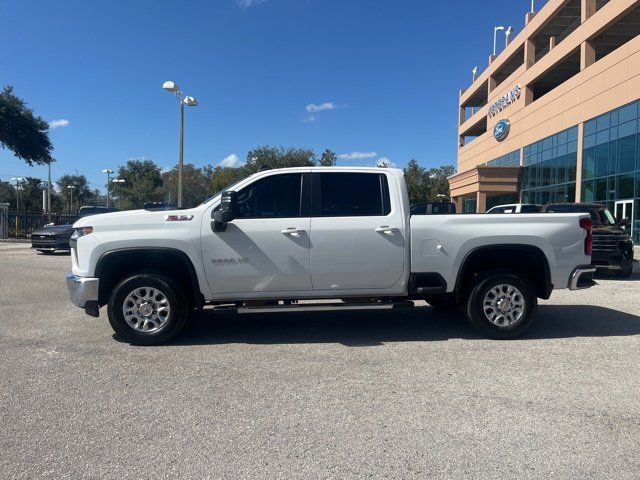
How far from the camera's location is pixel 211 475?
306 centimetres

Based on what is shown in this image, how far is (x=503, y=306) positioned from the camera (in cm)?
616

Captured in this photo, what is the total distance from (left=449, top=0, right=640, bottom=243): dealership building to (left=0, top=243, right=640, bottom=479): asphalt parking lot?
23.8m

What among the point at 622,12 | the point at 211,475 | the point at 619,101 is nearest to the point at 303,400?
the point at 211,475

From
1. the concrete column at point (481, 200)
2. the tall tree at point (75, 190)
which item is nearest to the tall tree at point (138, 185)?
the tall tree at point (75, 190)

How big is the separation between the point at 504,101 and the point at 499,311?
139 ft

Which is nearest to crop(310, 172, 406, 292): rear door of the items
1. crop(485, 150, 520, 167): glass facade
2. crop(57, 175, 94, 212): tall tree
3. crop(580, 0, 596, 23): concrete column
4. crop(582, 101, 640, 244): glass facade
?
crop(582, 101, 640, 244): glass facade

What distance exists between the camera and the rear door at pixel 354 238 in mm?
5877

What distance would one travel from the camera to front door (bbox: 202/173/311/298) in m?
5.81

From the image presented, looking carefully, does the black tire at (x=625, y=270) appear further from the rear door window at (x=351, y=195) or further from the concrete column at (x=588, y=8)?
the concrete column at (x=588, y=8)

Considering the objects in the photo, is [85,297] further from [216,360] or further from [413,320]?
[413,320]

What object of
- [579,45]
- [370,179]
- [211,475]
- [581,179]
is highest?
[579,45]

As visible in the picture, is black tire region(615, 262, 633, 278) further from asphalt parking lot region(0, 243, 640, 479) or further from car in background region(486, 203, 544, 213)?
asphalt parking lot region(0, 243, 640, 479)

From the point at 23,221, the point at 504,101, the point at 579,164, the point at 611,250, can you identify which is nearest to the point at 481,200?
the point at 504,101

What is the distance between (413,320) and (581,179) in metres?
28.2
